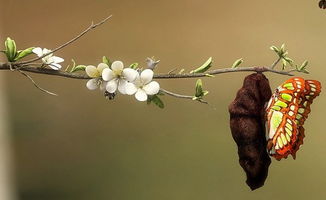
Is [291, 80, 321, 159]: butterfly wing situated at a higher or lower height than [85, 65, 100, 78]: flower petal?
lower

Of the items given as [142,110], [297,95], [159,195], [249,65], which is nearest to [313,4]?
[249,65]

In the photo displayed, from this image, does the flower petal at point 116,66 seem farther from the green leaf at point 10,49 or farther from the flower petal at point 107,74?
the green leaf at point 10,49

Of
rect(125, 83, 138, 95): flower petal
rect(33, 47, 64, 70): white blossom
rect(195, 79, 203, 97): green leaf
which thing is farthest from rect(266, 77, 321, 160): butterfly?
rect(33, 47, 64, 70): white blossom

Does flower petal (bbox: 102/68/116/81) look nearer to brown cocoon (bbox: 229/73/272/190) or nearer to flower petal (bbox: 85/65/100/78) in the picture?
flower petal (bbox: 85/65/100/78)

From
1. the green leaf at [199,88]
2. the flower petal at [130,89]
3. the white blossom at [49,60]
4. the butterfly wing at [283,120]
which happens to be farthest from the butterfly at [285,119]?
the white blossom at [49,60]

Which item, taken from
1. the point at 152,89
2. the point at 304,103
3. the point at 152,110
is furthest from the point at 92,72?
the point at 304,103

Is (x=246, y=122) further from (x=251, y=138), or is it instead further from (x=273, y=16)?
(x=273, y=16)
